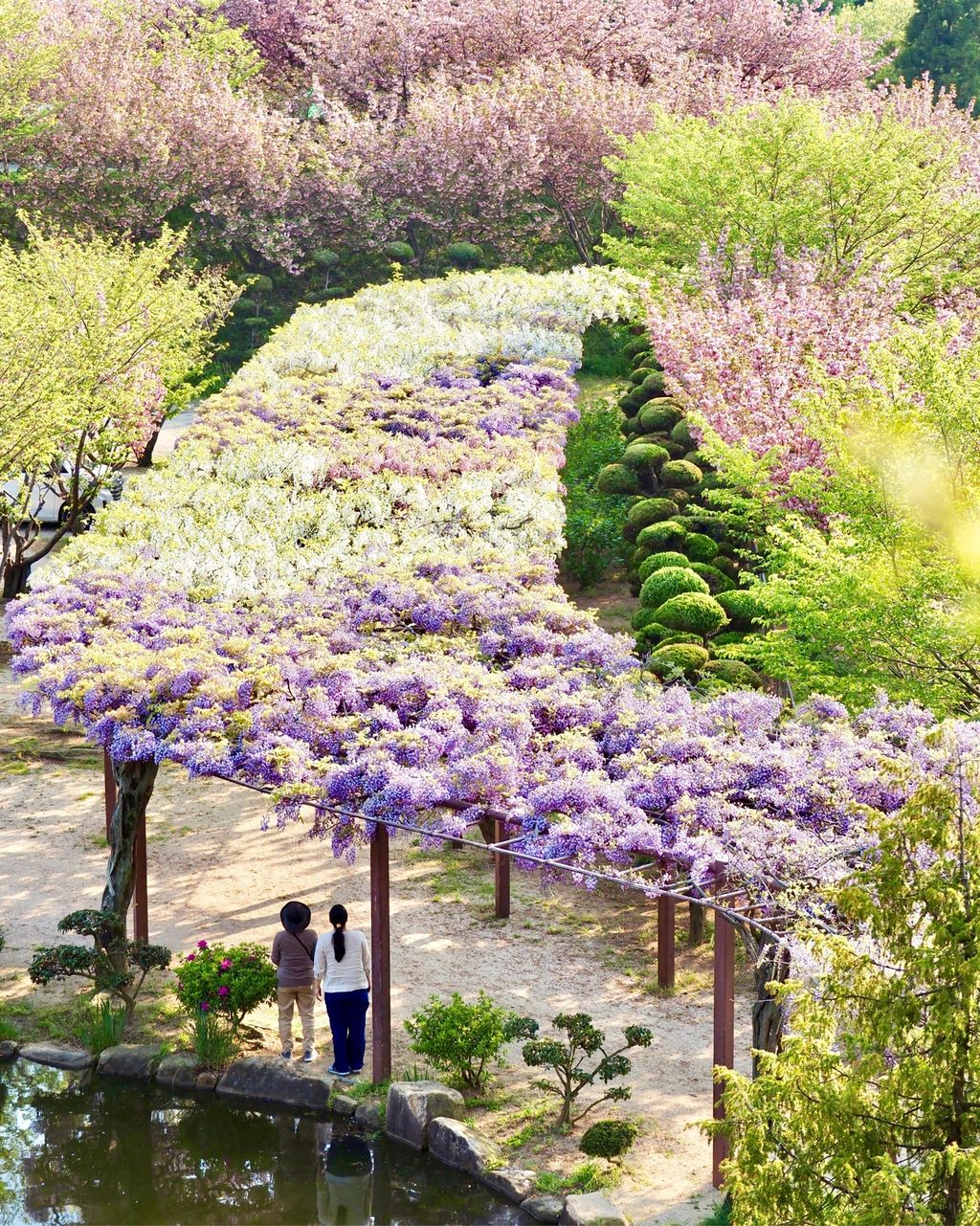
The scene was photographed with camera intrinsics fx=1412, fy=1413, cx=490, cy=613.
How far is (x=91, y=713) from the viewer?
12602 millimetres

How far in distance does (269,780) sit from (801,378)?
38.2ft

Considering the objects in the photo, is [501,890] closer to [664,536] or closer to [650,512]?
[664,536]

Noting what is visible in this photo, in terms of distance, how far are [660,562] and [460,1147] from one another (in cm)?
1215

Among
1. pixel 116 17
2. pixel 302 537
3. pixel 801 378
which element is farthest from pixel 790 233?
pixel 116 17

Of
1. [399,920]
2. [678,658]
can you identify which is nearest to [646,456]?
[678,658]

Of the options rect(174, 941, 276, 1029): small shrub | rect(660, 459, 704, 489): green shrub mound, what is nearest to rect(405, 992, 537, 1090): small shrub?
rect(174, 941, 276, 1029): small shrub

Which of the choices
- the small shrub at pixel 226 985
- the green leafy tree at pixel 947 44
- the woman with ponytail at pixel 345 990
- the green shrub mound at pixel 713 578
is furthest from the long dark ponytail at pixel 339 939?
the green leafy tree at pixel 947 44

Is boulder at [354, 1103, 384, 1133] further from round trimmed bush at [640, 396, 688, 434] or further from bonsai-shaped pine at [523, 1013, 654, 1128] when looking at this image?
round trimmed bush at [640, 396, 688, 434]

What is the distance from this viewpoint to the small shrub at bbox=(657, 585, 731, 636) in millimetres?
19969

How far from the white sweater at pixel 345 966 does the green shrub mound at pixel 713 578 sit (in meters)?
11.0

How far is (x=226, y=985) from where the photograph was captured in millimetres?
12914

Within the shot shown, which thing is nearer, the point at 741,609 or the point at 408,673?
the point at 408,673

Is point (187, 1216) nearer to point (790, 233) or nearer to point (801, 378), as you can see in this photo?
point (801, 378)

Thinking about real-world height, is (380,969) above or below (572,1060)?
above
